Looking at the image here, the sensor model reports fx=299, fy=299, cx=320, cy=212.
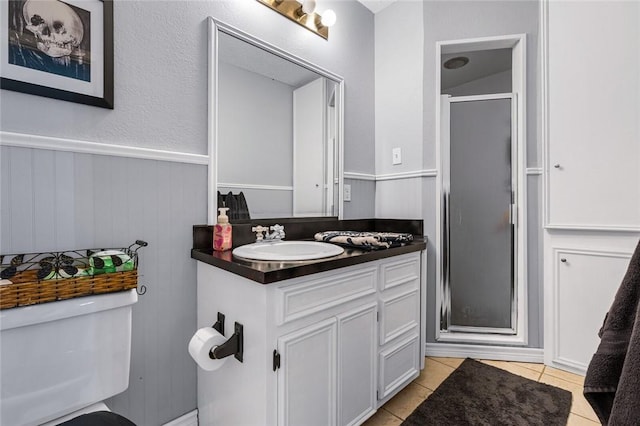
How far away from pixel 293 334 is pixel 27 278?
765 millimetres

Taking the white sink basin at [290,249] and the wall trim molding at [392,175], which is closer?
the white sink basin at [290,249]

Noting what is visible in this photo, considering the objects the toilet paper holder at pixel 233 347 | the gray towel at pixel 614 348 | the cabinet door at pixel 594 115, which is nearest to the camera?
the gray towel at pixel 614 348

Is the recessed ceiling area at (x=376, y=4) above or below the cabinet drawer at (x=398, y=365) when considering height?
above

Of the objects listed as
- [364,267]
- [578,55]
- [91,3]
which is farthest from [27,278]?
[578,55]

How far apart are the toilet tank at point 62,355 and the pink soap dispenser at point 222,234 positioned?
370 mm

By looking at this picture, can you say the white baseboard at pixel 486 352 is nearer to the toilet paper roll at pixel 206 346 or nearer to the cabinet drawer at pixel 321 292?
the cabinet drawer at pixel 321 292

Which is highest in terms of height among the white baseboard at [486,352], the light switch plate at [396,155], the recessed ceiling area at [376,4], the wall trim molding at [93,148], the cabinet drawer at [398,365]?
the recessed ceiling area at [376,4]

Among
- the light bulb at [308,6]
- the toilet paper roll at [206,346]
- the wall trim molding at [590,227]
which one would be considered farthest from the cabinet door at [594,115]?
the toilet paper roll at [206,346]

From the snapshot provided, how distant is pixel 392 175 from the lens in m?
2.10

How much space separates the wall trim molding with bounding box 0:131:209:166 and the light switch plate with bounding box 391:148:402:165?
1280 mm

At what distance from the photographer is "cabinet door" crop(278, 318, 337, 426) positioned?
3.17 ft

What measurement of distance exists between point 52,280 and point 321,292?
0.79m

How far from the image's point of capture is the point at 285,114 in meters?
1.61

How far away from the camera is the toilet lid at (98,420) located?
2.52ft
